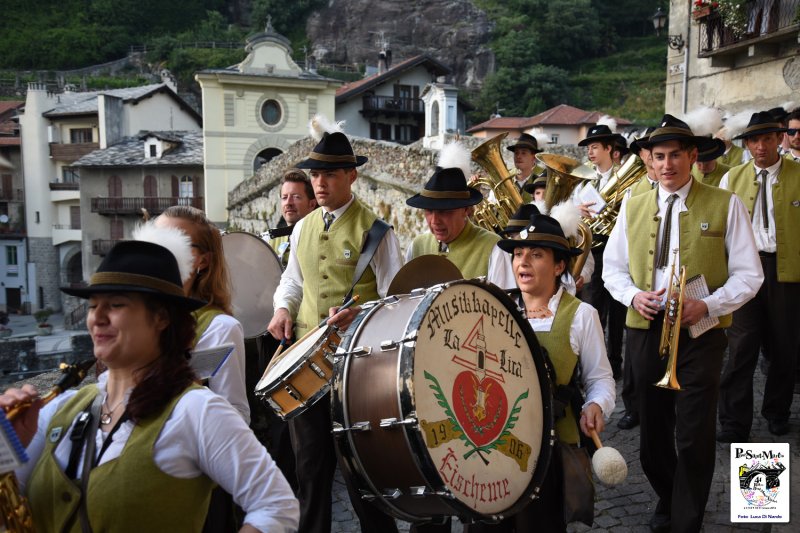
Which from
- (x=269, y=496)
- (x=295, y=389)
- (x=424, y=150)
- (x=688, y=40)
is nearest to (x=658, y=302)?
(x=295, y=389)

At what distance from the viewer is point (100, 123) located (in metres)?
42.5

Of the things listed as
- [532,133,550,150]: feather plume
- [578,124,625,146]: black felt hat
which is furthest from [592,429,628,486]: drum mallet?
[532,133,550,150]: feather plume

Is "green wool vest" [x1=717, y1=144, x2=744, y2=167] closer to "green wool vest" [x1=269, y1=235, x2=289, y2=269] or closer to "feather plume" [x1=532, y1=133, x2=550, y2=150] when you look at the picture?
"feather plume" [x1=532, y1=133, x2=550, y2=150]

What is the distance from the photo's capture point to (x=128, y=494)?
76.4 inches

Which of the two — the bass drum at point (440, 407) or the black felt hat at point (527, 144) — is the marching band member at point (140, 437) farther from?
the black felt hat at point (527, 144)

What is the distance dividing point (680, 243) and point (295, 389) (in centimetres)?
227

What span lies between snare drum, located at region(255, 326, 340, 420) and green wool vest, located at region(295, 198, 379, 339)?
105cm

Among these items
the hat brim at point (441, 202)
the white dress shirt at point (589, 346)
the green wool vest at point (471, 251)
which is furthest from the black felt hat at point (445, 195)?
the white dress shirt at point (589, 346)

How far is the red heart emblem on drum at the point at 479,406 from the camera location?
278 cm

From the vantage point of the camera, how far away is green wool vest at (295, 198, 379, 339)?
4.41 m

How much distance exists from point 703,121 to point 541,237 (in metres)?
1.44

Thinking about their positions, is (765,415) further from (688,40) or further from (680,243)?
(688,40)

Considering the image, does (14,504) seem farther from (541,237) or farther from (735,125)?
(735,125)

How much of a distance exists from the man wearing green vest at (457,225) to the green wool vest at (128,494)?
8.30 ft
